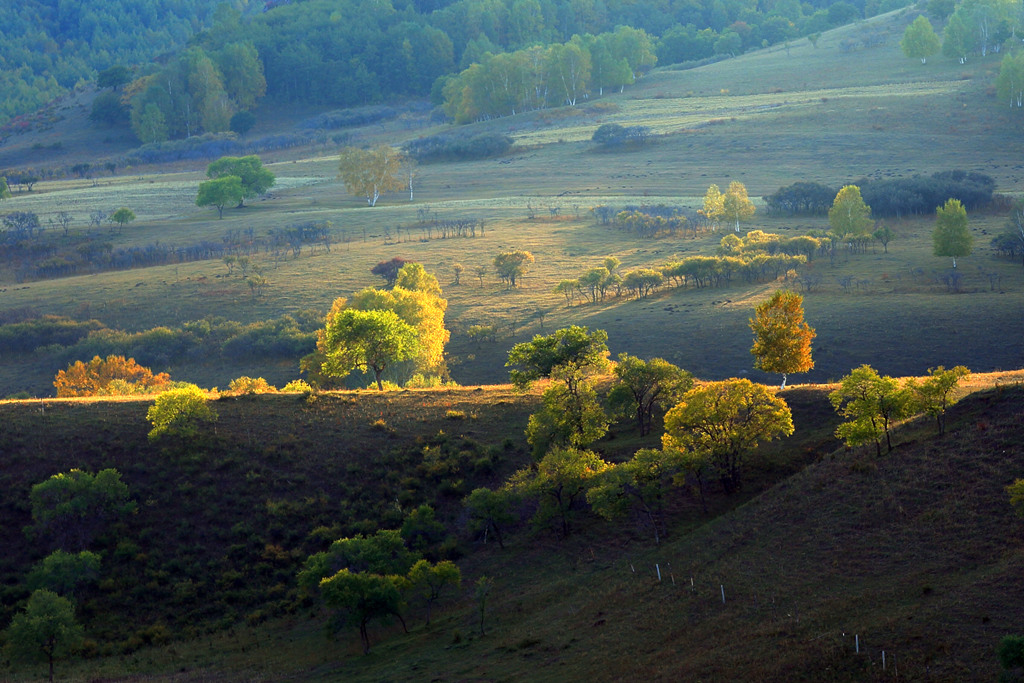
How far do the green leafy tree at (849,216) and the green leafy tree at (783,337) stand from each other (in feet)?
160

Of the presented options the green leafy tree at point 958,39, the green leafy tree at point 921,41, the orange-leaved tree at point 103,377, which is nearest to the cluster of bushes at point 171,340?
the orange-leaved tree at point 103,377

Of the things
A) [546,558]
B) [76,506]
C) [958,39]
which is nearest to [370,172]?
[76,506]

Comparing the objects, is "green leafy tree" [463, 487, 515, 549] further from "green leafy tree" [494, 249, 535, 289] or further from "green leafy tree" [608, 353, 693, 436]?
"green leafy tree" [494, 249, 535, 289]

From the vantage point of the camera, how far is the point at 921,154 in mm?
123438

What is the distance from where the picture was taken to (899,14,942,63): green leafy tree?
568 feet

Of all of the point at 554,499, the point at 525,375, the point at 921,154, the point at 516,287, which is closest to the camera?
the point at 554,499

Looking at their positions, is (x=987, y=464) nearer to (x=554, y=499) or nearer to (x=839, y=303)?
(x=554, y=499)

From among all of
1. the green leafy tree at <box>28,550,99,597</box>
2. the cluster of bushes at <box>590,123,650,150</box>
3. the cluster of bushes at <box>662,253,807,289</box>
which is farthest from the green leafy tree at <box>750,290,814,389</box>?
the cluster of bushes at <box>590,123,650,150</box>

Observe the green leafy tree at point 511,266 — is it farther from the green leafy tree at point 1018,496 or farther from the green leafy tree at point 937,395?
the green leafy tree at point 1018,496

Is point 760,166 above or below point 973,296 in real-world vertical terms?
above

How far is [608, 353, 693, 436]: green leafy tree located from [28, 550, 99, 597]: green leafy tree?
24.9m

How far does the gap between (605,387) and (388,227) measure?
70.3 m

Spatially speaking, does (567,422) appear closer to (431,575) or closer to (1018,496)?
(431,575)

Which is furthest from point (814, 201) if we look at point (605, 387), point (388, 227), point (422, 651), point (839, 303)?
point (422, 651)
